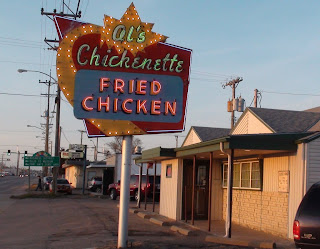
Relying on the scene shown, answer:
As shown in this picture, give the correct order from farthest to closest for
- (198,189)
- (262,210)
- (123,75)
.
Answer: (198,189), (262,210), (123,75)

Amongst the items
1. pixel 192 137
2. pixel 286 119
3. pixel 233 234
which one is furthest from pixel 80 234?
pixel 192 137

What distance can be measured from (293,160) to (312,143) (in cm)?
80

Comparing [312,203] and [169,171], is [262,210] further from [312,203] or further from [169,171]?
[312,203]

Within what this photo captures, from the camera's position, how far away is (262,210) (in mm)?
14664

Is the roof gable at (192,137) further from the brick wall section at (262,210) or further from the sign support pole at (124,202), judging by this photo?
the sign support pole at (124,202)

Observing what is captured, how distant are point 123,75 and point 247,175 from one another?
6.44 meters

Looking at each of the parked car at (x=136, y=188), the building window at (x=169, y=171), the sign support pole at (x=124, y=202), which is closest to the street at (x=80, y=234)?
the sign support pole at (x=124, y=202)

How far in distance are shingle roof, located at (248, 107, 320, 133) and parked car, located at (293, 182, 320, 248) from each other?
9850 mm

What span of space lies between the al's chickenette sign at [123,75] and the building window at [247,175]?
419 centimetres

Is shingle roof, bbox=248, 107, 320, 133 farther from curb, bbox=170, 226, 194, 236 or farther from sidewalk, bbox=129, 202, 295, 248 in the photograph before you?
curb, bbox=170, 226, 194, 236

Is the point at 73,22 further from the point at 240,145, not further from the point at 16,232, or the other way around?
the point at 16,232

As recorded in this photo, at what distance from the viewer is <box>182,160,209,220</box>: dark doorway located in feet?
60.2

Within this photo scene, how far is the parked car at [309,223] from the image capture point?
25.2ft

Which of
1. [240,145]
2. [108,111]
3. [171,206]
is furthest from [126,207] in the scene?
[171,206]
